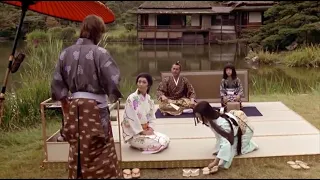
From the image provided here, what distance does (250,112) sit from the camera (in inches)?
222

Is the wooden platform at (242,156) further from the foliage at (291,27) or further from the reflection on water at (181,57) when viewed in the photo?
the foliage at (291,27)

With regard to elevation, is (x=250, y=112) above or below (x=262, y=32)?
below

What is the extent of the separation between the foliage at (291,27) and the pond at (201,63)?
5.08ft

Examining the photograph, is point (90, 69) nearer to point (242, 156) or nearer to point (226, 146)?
point (226, 146)

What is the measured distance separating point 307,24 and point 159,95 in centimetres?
1393

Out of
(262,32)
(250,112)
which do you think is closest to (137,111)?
(250,112)

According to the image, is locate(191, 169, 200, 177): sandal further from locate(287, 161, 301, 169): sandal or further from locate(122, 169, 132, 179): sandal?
locate(287, 161, 301, 169): sandal

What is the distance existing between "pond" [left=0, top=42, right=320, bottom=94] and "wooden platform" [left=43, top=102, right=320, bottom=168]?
350cm

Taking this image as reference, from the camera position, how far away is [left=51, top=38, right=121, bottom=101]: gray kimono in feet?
8.64

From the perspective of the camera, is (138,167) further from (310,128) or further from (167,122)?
(310,128)

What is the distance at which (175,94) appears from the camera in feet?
18.5

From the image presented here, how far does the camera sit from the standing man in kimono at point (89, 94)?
2.64 meters

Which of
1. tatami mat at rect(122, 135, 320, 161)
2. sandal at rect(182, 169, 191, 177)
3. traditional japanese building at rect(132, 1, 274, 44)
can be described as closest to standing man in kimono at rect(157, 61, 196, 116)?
tatami mat at rect(122, 135, 320, 161)

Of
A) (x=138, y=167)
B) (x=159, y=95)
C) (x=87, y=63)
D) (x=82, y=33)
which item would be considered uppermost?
(x=82, y=33)
